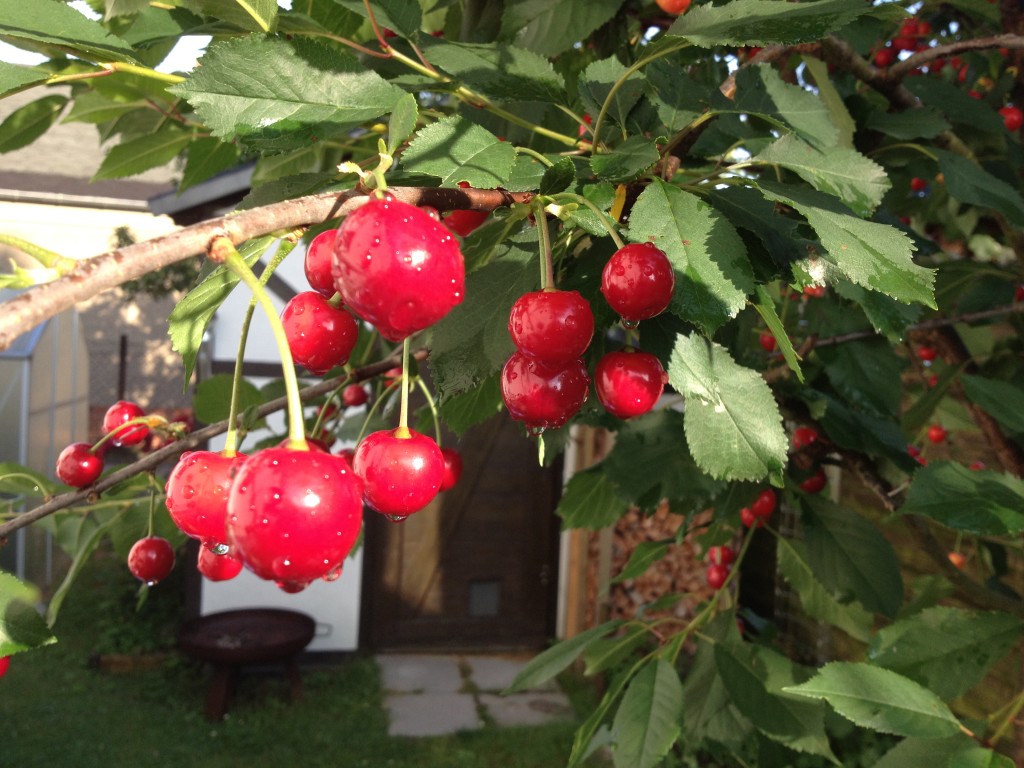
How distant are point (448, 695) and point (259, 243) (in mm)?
4923

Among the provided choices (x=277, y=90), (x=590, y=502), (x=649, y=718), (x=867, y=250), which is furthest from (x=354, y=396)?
(x=867, y=250)

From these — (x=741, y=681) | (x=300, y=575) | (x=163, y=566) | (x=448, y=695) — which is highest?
(x=300, y=575)

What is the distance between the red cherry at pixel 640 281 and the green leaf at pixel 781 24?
16 cm

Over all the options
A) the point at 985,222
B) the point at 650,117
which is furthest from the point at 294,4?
the point at 985,222

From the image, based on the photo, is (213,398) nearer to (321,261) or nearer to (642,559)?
(642,559)

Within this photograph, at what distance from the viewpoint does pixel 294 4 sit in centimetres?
101

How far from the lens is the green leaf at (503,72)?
0.74 metres

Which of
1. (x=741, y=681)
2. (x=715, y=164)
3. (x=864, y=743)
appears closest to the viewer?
(x=715, y=164)

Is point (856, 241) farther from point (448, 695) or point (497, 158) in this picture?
point (448, 695)

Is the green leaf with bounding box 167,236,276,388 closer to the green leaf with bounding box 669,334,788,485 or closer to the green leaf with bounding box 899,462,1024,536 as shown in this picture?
the green leaf with bounding box 669,334,788,485

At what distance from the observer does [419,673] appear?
5.33m

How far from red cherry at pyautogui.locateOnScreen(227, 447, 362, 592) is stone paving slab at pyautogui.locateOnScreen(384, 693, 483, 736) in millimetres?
4463

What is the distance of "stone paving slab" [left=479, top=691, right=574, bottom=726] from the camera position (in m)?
4.67

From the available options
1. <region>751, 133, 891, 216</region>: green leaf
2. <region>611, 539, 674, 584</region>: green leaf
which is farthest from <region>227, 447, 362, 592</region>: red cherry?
<region>611, 539, 674, 584</region>: green leaf
